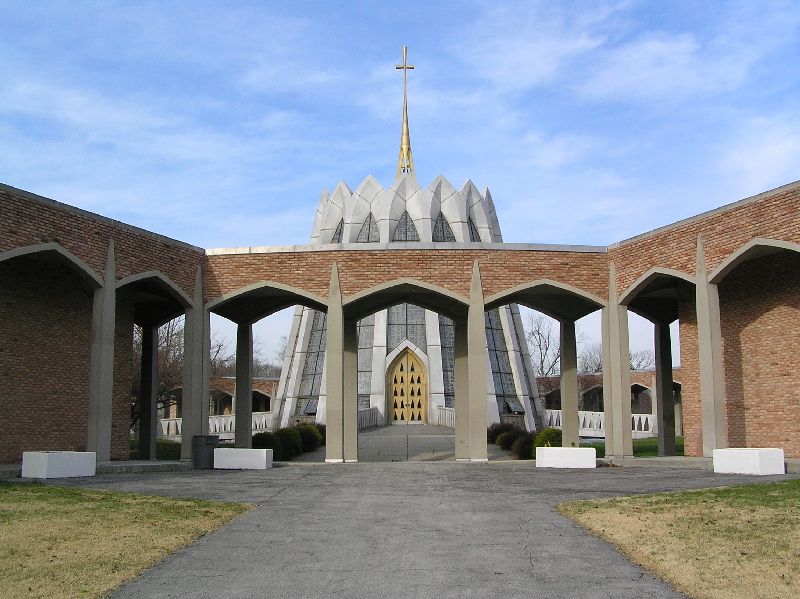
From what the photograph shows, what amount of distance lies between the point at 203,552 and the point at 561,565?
11.8 feet

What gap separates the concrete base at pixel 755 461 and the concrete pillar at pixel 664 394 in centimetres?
796

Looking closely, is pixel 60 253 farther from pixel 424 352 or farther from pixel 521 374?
pixel 521 374

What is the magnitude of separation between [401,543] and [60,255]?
12.4 m

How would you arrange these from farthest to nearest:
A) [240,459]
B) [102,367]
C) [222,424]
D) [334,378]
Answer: [222,424], [334,378], [240,459], [102,367]

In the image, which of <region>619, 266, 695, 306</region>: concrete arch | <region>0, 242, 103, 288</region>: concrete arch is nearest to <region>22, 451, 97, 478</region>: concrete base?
<region>0, 242, 103, 288</region>: concrete arch

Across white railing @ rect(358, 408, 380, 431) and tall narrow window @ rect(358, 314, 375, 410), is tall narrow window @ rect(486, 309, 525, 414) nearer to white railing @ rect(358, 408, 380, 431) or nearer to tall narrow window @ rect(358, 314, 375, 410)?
white railing @ rect(358, 408, 380, 431)

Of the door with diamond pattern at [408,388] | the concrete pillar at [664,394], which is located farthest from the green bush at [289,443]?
the door with diamond pattern at [408,388]

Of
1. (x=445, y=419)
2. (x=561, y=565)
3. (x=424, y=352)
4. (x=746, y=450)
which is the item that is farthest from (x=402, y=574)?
(x=424, y=352)

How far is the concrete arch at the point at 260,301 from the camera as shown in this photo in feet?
74.7

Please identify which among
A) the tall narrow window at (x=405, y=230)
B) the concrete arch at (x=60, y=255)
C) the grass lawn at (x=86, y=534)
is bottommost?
the grass lawn at (x=86, y=534)

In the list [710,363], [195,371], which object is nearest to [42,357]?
[195,371]

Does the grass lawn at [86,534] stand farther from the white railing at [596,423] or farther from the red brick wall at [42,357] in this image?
the white railing at [596,423]

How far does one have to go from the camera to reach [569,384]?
2611cm

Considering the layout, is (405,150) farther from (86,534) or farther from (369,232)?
(86,534)
